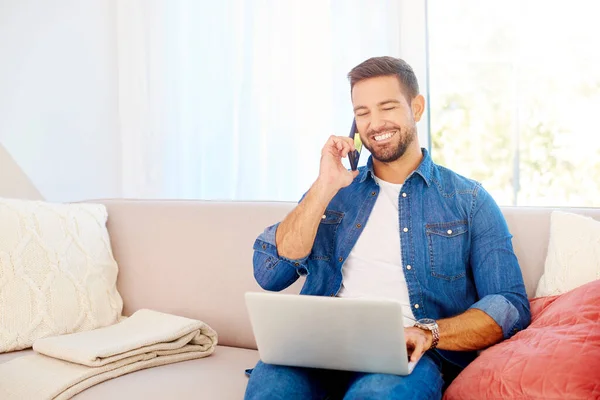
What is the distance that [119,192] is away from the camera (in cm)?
338

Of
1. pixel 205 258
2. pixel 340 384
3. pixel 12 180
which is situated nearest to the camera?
pixel 340 384

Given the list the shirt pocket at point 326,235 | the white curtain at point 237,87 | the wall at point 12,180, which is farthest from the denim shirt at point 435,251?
the wall at point 12,180

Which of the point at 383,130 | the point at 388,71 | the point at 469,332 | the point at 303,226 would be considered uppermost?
the point at 388,71

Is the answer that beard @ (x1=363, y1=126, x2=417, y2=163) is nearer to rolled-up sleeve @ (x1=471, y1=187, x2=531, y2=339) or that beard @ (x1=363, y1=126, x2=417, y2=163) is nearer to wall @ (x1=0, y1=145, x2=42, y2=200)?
rolled-up sleeve @ (x1=471, y1=187, x2=531, y2=339)

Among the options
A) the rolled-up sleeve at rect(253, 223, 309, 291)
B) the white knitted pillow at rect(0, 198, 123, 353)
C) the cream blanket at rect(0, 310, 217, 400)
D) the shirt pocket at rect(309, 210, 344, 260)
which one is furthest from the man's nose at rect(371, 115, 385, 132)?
the white knitted pillow at rect(0, 198, 123, 353)

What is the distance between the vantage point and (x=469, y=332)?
1.53 m

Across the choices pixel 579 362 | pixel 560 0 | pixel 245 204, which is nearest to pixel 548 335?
pixel 579 362

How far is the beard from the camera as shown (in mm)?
1801

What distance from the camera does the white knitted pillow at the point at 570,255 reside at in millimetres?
1622

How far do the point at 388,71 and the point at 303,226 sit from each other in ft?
1.45

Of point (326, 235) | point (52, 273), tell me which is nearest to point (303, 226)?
point (326, 235)

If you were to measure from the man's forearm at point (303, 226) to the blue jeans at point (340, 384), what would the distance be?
303 millimetres

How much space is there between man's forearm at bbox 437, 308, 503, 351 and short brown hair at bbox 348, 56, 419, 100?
1.93ft

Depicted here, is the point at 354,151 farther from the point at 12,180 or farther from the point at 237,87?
the point at 12,180
